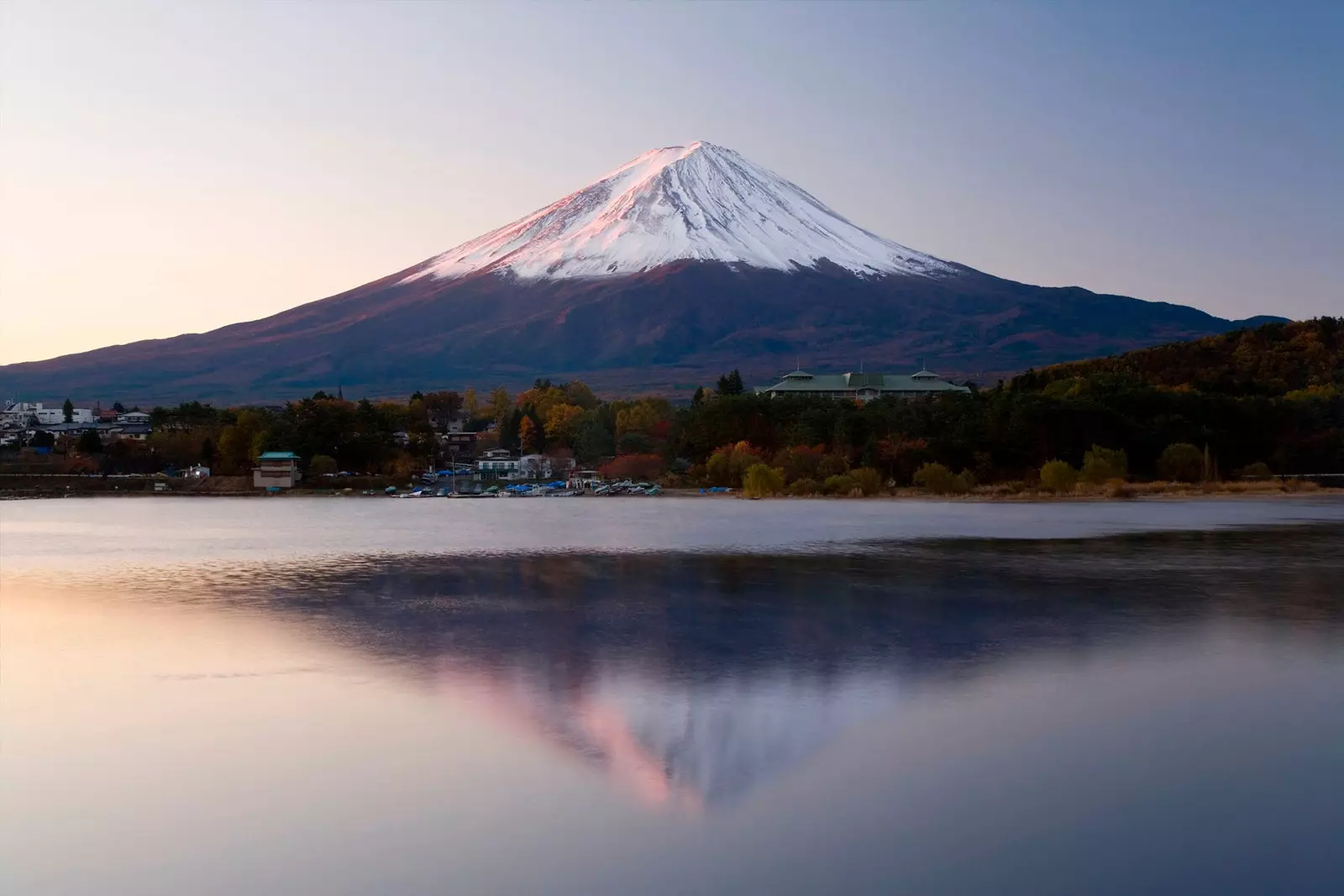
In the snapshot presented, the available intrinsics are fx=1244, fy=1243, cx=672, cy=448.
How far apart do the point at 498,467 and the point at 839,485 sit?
30.4 metres

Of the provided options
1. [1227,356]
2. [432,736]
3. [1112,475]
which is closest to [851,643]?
[432,736]

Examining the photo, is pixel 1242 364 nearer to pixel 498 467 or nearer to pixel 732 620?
pixel 498 467

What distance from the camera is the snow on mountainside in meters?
183

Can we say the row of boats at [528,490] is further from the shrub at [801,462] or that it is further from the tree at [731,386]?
the tree at [731,386]

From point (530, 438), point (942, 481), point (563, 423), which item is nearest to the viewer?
point (942, 481)

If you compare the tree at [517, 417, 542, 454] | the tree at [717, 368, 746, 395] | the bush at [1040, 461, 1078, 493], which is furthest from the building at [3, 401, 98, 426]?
the bush at [1040, 461, 1078, 493]

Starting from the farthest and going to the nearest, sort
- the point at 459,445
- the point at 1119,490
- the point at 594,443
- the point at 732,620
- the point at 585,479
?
the point at 459,445 → the point at 594,443 → the point at 585,479 → the point at 1119,490 → the point at 732,620

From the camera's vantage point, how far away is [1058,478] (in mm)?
43375

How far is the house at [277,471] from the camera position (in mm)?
61219

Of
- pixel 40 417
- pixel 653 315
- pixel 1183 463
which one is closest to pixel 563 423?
pixel 1183 463

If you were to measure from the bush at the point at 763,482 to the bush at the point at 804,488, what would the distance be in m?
→ 0.55

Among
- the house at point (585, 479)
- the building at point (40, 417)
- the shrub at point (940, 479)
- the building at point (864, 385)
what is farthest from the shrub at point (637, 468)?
the building at point (40, 417)

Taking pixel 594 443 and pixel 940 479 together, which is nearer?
pixel 940 479

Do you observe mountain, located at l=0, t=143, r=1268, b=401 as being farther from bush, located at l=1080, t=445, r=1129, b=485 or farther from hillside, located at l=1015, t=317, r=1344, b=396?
bush, located at l=1080, t=445, r=1129, b=485
